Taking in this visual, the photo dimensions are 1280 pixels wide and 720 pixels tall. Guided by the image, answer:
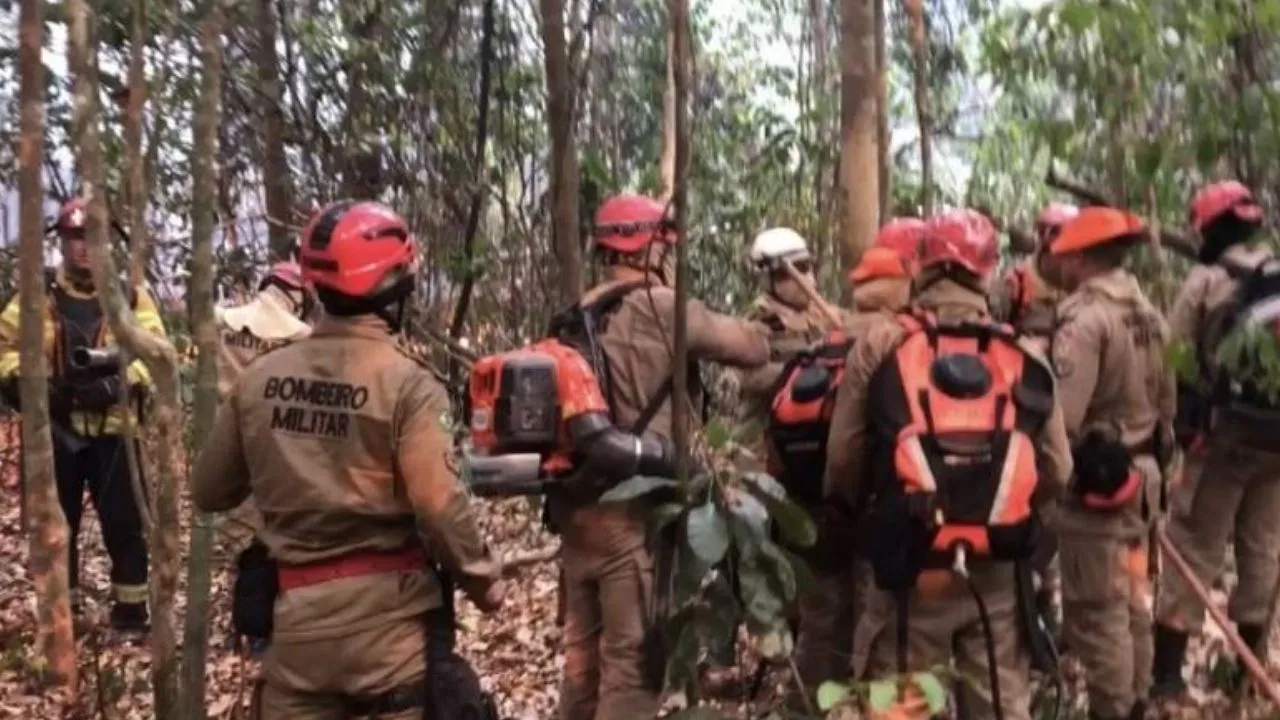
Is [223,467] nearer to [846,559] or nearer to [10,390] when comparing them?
[846,559]

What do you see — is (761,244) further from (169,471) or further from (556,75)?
(169,471)

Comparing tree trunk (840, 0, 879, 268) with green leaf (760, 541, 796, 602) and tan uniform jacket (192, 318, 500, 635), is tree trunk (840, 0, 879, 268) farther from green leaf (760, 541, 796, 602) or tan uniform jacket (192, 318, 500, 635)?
tan uniform jacket (192, 318, 500, 635)

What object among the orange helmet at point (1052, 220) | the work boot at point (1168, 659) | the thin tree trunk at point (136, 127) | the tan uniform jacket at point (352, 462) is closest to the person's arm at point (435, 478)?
the tan uniform jacket at point (352, 462)

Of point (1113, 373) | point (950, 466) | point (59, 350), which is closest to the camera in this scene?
point (950, 466)

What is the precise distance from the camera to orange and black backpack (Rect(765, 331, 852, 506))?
217 inches

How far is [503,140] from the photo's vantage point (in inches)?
416

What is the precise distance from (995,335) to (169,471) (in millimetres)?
2910

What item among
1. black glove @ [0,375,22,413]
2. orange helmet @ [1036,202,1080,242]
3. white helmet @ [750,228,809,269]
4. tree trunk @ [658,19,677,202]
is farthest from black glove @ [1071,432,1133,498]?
black glove @ [0,375,22,413]

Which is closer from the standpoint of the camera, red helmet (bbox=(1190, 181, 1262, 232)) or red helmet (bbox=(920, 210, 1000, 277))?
red helmet (bbox=(920, 210, 1000, 277))

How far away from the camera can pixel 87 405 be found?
310 inches

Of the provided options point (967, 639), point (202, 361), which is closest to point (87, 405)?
point (202, 361)

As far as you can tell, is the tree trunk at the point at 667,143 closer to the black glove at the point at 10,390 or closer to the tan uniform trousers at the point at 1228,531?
the tan uniform trousers at the point at 1228,531

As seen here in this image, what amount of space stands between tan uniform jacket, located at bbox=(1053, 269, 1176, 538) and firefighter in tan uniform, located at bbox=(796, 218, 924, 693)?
2.04 feet

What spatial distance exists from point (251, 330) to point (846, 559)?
320 centimetres
